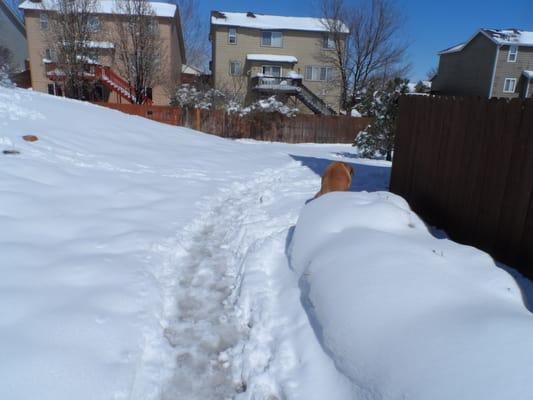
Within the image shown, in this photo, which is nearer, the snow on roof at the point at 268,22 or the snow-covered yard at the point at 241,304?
the snow-covered yard at the point at 241,304

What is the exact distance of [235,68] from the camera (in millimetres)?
31797

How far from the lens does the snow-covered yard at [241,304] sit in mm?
2195

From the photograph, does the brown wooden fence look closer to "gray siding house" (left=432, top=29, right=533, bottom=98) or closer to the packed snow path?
the packed snow path

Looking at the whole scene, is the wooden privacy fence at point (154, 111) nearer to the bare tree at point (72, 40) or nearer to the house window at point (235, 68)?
the bare tree at point (72, 40)

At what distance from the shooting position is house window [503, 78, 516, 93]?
95.7 feet

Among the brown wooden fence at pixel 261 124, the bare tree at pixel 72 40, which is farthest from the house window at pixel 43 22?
the brown wooden fence at pixel 261 124

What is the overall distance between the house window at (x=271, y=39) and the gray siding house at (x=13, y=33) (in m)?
20.1

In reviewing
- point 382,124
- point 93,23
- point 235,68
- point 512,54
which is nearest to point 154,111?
point 93,23

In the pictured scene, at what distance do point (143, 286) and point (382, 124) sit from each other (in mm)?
11741

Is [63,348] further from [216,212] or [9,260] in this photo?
[216,212]

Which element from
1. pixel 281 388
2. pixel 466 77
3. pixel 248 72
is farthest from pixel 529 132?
pixel 466 77

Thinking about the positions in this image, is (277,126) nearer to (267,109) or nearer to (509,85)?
(267,109)

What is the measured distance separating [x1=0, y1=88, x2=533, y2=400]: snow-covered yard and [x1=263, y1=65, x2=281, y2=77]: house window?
27.2m

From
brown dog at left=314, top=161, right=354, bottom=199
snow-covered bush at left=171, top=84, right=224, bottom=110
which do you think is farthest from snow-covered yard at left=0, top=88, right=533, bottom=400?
snow-covered bush at left=171, top=84, right=224, bottom=110
